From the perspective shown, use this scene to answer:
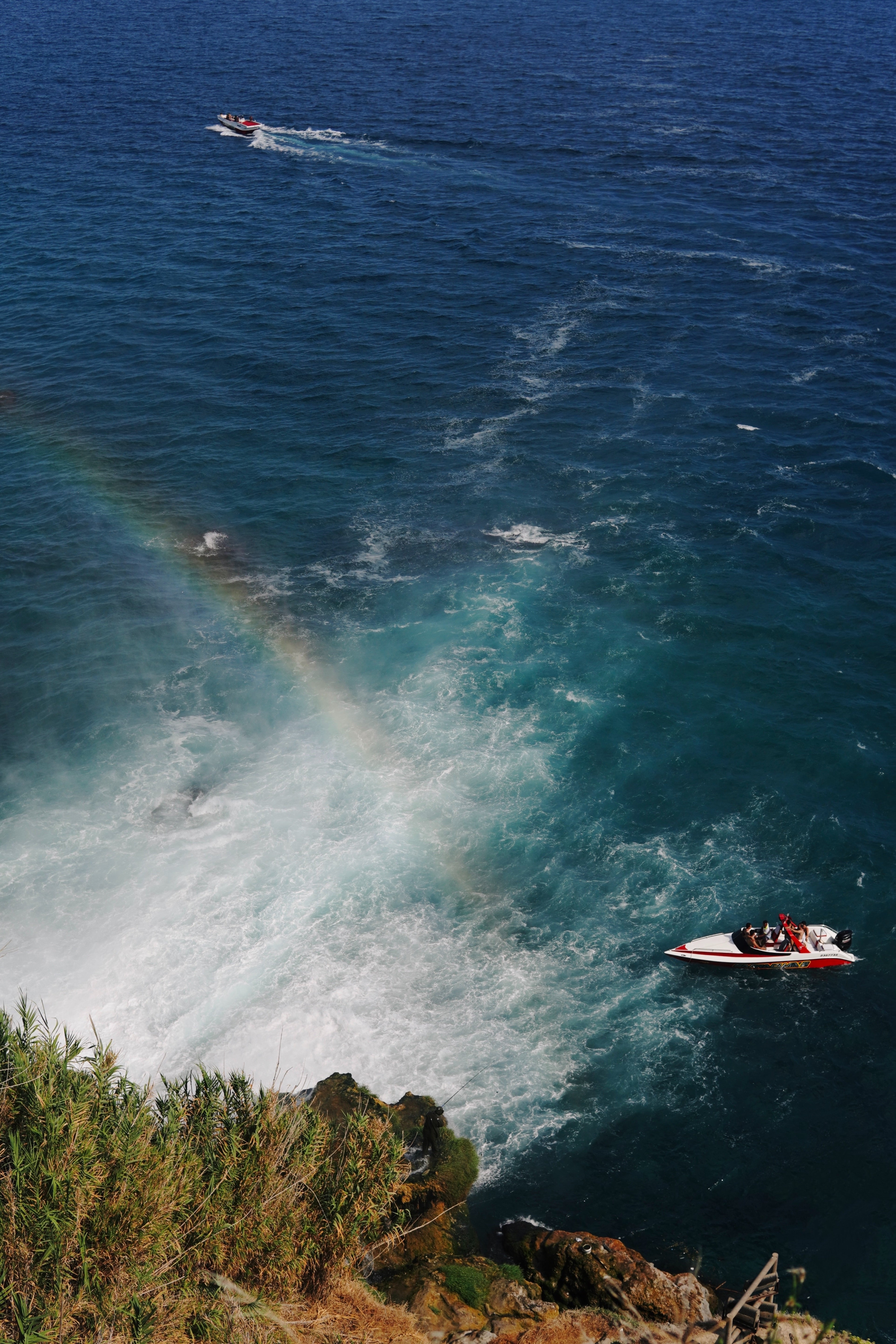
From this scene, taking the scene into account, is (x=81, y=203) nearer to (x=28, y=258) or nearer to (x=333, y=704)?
(x=28, y=258)

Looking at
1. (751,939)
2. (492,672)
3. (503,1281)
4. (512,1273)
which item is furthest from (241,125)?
(503,1281)

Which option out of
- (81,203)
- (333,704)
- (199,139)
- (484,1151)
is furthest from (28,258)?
(484,1151)

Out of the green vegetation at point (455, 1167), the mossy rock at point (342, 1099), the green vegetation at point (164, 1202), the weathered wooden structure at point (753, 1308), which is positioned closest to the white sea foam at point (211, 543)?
the mossy rock at point (342, 1099)

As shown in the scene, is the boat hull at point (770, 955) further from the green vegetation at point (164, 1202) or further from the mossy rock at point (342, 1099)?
the green vegetation at point (164, 1202)

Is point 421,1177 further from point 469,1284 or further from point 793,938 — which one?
point 793,938

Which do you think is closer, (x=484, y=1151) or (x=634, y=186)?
(x=484, y=1151)

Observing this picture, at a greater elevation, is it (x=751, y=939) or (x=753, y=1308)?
(x=753, y=1308)
